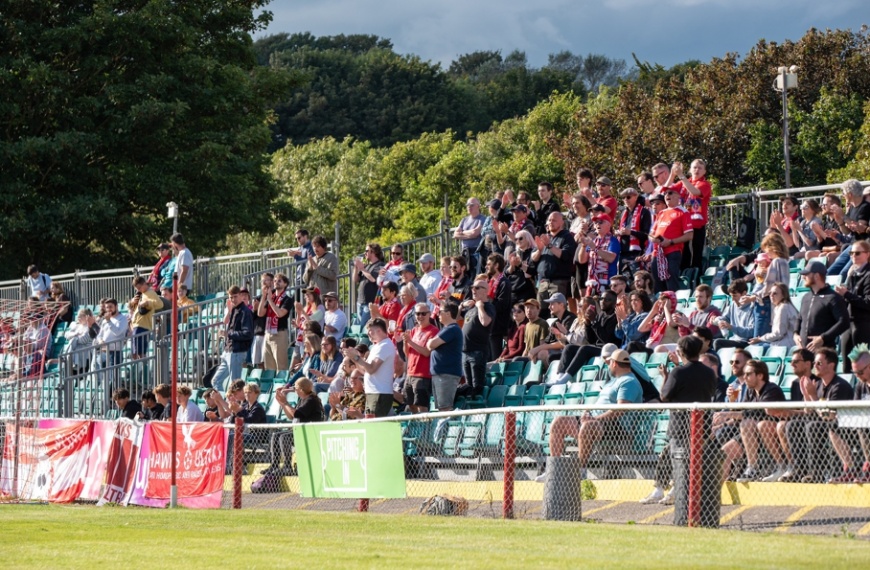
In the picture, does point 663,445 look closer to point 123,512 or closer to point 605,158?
point 123,512

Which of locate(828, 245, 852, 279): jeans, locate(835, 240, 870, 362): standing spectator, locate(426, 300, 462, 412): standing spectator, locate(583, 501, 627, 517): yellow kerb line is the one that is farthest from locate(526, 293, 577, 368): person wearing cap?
locate(583, 501, 627, 517): yellow kerb line

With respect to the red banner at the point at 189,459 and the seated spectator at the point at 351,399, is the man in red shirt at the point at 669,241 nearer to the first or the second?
the seated spectator at the point at 351,399

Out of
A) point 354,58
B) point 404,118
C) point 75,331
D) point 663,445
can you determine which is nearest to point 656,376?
point 663,445

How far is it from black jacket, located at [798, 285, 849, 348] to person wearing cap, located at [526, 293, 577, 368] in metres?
3.71

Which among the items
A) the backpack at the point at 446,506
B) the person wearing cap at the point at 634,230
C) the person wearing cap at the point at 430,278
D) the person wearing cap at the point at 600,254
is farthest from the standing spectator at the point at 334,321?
the backpack at the point at 446,506

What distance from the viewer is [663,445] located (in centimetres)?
1178

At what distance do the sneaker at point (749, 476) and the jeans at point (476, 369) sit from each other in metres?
6.33

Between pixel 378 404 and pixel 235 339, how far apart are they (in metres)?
5.78

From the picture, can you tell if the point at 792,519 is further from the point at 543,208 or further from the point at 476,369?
the point at 543,208

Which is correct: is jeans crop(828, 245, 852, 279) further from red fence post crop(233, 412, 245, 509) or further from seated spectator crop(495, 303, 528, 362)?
red fence post crop(233, 412, 245, 509)

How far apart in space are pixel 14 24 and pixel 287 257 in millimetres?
16845

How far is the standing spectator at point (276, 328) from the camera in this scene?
21.2 m

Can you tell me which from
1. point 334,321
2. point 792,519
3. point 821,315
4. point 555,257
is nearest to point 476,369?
point 555,257

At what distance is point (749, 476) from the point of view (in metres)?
11.0
